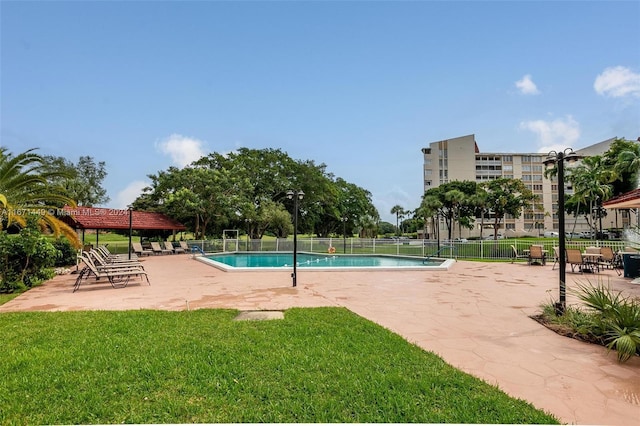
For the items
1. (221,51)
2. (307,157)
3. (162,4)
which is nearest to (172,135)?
Answer: (221,51)

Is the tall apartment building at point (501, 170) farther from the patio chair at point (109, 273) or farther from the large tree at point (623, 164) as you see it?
the patio chair at point (109, 273)

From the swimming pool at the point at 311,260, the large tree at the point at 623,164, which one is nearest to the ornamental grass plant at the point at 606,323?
the swimming pool at the point at 311,260

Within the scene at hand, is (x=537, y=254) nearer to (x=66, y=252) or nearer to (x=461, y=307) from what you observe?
(x=461, y=307)

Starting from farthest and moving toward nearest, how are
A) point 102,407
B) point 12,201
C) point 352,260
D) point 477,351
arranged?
1. point 352,260
2. point 12,201
3. point 477,351
4. point 102,407

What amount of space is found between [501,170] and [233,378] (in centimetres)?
8752

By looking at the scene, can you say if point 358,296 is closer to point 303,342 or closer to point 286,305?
point 286,305

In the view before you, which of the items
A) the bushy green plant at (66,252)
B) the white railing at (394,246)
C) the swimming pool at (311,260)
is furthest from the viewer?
the white railing at (394,246)

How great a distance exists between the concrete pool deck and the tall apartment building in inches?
2530

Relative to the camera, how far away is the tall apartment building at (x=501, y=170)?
239 ft

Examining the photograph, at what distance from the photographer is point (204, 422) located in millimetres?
2654

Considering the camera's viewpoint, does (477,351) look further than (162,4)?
No

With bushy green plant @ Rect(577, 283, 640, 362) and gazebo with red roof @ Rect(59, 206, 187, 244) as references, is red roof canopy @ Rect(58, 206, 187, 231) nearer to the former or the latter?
A: gazebo with red roof @ Rect(59, 206, 187, 244)

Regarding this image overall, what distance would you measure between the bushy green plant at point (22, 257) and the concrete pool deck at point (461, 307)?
1.83ft

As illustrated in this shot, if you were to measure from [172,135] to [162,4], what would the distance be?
51.8ft
